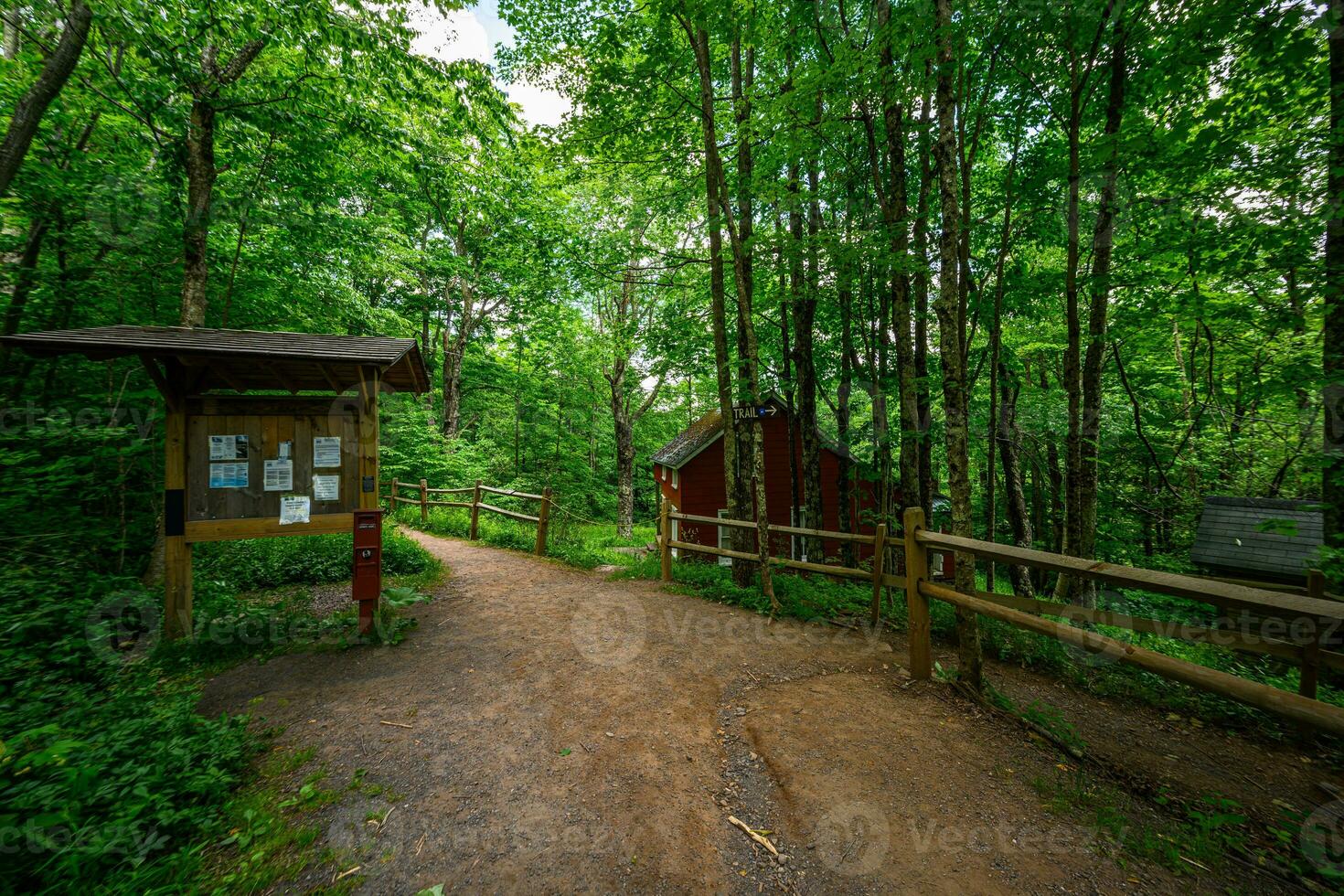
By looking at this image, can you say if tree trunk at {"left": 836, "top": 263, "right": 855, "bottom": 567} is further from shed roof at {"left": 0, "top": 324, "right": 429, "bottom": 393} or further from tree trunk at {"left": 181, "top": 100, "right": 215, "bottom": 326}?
tree trunk at {"left": 181, "top": 100, "right": 215, "bottom": 326}

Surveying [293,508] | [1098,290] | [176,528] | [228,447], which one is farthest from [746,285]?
[176,528]

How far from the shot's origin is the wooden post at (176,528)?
469 cm

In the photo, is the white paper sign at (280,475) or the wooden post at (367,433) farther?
the wooden post at (367,433)

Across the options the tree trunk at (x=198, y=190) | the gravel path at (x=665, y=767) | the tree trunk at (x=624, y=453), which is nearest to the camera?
the gravel path at (x=665, y=767)

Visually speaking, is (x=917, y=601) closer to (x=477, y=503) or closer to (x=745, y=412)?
(x=745, y=412)

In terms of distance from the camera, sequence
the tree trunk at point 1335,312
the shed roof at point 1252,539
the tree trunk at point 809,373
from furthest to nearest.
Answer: the shed roof at point 1252,539 → the tree trunk at point 809,373 → the tree trunk at point 1335,312

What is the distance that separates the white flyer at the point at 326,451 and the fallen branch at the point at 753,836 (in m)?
5.34

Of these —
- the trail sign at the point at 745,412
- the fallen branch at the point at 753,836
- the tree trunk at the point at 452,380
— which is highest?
the tree trunk at the point at 452,380

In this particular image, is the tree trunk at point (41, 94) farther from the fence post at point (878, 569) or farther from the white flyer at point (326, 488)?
the fence post at point (878, 569)

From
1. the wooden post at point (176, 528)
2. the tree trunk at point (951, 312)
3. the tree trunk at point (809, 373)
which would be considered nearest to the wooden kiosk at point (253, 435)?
the wooden post at point (176, 528)

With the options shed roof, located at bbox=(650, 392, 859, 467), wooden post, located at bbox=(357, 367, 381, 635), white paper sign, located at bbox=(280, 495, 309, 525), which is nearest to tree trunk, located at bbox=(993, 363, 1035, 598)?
shed roof, located at bbox=(650, 392, 859, 467)

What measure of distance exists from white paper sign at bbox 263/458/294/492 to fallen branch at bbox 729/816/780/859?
5.48 metres

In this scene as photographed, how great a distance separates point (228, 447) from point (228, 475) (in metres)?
0.30

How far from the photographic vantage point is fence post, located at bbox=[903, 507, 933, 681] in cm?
428
